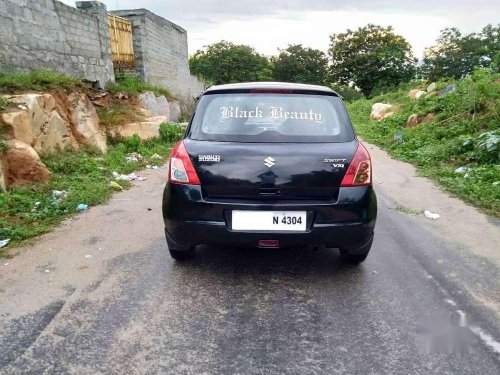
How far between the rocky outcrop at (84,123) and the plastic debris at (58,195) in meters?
2.84

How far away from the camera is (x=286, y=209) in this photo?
10.0ft

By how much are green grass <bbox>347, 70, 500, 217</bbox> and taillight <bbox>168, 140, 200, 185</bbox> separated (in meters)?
4.12

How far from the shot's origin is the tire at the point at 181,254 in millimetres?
3681

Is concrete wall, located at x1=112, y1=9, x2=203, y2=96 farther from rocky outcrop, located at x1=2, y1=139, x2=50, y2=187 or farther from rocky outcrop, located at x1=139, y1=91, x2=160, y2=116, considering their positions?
rocky outcrop, located at x1=2, y1=139, x2=50, y2=187

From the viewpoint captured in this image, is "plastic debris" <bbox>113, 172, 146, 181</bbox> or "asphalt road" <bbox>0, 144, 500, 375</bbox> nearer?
"asphalt road" <bbox>0, 144, 500, 375</bbox>

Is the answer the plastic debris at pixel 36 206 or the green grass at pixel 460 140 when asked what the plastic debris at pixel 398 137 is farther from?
the plastic debris at pixel 36 206

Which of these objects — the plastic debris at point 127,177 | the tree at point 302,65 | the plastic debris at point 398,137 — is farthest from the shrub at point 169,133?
the tree at point 302,65

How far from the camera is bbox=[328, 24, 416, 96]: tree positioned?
4103 cm

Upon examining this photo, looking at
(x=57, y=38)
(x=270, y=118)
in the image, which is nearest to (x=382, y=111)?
(x=57, y=38)

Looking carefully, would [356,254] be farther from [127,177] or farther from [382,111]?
[382,111]

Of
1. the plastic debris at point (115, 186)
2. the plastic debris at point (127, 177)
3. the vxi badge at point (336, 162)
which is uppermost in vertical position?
the vxi badge at point (336, 162)

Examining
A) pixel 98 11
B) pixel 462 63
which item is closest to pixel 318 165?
pixel 98 11

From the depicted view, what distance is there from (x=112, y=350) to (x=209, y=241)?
1.02 meters

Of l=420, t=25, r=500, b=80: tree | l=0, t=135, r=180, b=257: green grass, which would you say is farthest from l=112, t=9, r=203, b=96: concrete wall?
l=420, t=25, r=500, b=80: tree
